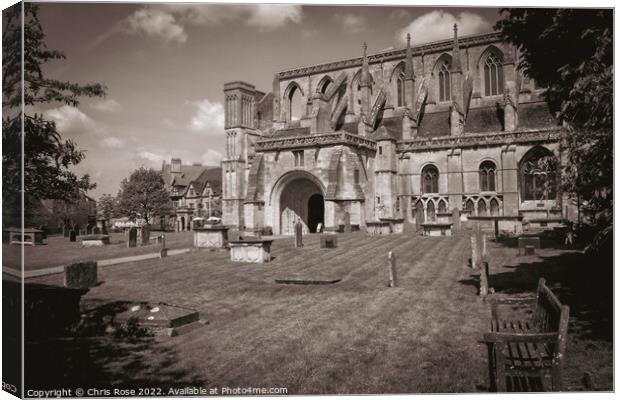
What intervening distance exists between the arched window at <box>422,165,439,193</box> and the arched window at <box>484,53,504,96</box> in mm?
7074

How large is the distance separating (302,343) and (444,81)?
105ft

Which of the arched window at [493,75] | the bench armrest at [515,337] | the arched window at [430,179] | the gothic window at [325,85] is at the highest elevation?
the gothic window at [325,85]

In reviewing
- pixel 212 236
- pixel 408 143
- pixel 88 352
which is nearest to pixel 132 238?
pixel 212 236

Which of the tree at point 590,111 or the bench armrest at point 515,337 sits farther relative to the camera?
the tree at point 590,111

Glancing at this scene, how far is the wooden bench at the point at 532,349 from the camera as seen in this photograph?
5.19 metres

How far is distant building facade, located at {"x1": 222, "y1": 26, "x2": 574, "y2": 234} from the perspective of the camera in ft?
96.7

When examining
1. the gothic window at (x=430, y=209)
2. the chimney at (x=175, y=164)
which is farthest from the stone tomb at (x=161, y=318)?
the gothic window at (x=430, y=209)

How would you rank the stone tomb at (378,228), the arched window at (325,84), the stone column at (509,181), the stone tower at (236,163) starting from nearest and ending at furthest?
1. the stone tomb at (378,228)
2. the stone column at (509,181)
3. the arched window at (325,84)
4. the stone tower at (236,163)

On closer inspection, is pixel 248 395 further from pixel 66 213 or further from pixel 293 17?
pixel 66 213

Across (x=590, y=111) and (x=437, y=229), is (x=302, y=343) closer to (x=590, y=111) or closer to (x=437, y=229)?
(x=590, y=111)

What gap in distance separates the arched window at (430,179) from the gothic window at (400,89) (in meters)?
6.14

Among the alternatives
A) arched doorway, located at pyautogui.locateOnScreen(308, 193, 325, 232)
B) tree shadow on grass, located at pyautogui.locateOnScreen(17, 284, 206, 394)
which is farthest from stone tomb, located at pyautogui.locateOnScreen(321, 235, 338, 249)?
arched doorway, located at pyautogui.locateOnScreen(308, 193, 325, 232)

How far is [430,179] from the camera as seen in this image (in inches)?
1332

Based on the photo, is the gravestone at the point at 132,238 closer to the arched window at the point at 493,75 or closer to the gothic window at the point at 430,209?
the gothic window at the point at 430,209
